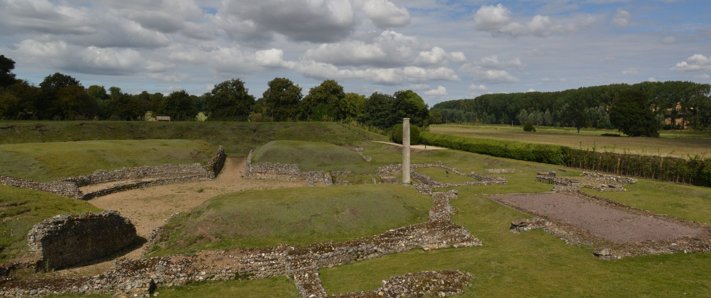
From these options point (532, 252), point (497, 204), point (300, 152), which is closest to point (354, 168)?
point (300, 152)

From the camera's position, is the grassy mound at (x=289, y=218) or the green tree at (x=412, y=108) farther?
the green tree at (x=412, y=108)

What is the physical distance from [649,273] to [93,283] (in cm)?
1934

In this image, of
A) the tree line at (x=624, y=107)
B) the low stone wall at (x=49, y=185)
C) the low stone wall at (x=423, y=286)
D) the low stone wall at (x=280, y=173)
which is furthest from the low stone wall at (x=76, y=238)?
the tree line at (x=624, y=107)

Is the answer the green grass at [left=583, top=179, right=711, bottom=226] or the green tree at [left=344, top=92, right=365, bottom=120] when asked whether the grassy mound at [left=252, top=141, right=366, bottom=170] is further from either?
the green tree at [left=344, top=92, right=365, bottom=120]

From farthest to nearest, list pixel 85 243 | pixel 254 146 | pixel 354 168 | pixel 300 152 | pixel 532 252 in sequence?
pixel 254 146 → pixel 300 152 → pixel 354 168 → pixel 85 243 → pixel 532 252

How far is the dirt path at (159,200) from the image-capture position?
2418cm

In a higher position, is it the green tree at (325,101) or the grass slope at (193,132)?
the green tree at (325,101)

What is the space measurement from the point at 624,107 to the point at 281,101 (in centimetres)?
7087

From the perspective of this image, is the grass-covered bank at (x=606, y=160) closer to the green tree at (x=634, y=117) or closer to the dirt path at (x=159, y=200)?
the dirt path at (x=159, y=200)

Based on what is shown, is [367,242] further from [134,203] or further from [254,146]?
[254,146]

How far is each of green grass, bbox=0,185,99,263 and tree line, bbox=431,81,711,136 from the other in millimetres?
86866

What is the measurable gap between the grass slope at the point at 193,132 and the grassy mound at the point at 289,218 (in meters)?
42.2

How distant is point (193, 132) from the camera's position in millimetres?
74000

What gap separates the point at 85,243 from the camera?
765 inches
